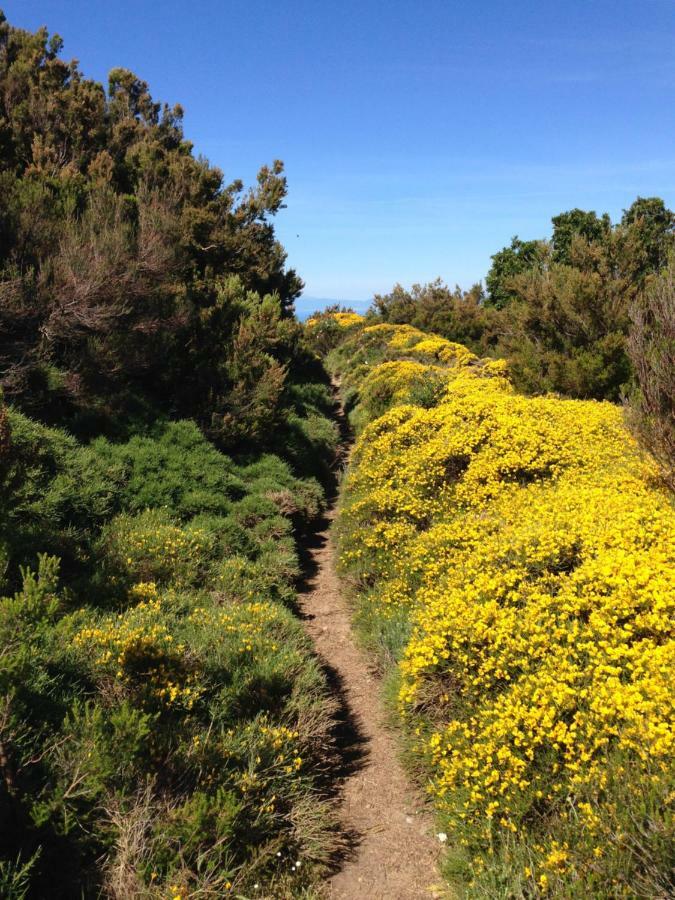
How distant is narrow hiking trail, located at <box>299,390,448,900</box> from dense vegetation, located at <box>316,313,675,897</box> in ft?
0.88

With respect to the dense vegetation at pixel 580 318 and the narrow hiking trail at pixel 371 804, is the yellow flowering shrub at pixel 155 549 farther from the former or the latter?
the dense vegetation at pixel 580 318

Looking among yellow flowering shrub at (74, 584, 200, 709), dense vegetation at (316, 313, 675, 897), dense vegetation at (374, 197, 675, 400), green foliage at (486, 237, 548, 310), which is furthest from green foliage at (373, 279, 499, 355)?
yellow flowering shrub at (74, 584, 200, 709)

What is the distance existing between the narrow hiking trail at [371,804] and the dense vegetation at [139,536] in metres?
0.25

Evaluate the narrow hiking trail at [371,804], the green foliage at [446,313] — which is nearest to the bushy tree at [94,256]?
the narrow hiking trail at [371,804]

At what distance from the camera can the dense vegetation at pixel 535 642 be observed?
120 inches

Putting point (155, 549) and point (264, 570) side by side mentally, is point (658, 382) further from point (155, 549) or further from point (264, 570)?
point (155, 549)

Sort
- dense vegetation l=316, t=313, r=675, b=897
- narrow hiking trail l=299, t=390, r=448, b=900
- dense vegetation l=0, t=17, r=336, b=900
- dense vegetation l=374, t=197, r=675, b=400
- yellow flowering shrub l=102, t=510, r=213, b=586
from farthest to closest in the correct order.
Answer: dense vegetation l=374, t=197, r=675, b=400 < yellow flowering shrub l=102, t=510, r=213, b=586 < narrow hiking trail l=299, t=390, r=448, b=900 < dense vegetation l=0, t=17, r=336, b=900 < dense vegetation l=316, t=313, r=675, b=897

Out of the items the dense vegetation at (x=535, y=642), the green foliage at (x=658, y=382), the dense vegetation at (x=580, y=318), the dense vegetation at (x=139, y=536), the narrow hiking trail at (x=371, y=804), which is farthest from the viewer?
the dense vegetation at (x=580, y=318)

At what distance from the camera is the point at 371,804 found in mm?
4375

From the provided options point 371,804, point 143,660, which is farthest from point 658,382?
point 143,660

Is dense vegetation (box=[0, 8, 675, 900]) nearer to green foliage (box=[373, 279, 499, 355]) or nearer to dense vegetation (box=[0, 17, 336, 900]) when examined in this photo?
dense vegetation (box=[0, 17, 336, 900])

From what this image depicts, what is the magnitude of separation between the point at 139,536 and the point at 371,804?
4.41 meters

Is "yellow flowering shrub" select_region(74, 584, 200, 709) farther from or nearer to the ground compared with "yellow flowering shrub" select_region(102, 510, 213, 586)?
nearer to the ground

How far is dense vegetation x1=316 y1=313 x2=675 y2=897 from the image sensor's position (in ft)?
10.0
